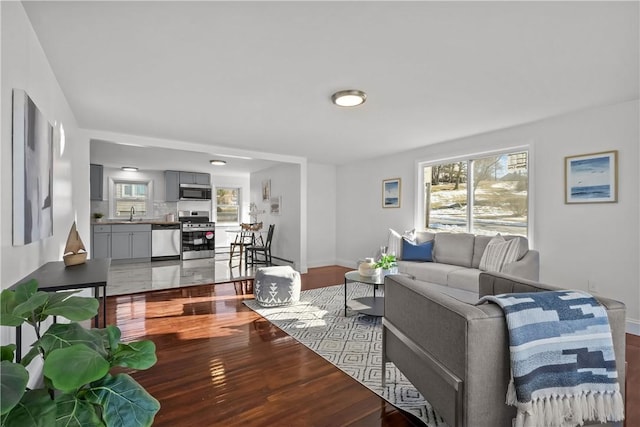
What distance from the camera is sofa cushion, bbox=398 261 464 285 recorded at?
13.2 ft

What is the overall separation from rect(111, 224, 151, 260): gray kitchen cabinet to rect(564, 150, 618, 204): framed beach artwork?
7.73 meters

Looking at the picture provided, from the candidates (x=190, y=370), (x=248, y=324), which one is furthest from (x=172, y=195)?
(x=190, y=370)

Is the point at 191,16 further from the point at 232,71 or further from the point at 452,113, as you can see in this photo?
the point at 452,113

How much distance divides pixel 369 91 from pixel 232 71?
121cm

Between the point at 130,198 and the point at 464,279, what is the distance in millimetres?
7875

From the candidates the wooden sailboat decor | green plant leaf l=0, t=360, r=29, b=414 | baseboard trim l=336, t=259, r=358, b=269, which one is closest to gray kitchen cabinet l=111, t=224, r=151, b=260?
baseboard trim l=336, t=259, r=358, b=269

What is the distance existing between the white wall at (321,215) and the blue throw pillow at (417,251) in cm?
257

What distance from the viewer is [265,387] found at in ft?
6.95

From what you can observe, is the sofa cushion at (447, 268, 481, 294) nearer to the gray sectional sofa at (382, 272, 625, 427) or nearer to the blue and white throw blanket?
the gray sectional sofa at (382, 272, 625, 427)

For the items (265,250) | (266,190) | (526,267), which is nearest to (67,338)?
(526,267)

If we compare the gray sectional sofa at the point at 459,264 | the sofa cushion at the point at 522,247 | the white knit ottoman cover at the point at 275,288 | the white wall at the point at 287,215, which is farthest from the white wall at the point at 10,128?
the sofa cushion at the point at 522,247

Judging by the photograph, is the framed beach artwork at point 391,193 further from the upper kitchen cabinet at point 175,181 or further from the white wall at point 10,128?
the upper kitchen cabinet at point 175,181

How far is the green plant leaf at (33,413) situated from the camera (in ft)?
2.44

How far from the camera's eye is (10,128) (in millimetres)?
1596
